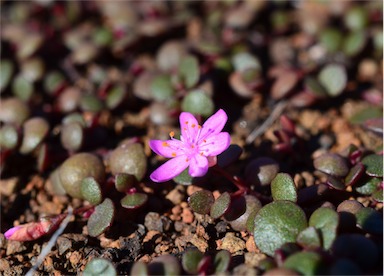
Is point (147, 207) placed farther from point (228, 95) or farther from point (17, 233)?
point (228, 95)

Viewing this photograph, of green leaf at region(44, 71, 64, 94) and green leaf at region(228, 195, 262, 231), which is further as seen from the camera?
green leaf at region(44, 71, 64, 94)

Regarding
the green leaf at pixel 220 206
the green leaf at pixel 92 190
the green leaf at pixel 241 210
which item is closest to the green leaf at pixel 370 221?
the green leaf at pixel 241 210

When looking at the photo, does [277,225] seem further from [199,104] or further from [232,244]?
[199,104]

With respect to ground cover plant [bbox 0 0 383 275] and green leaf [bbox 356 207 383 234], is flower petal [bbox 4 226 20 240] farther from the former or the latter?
green leaf [bbox 356 207 383 234]

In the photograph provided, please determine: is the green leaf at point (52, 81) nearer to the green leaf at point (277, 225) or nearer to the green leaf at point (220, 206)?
the green leaf at point (220, 206)

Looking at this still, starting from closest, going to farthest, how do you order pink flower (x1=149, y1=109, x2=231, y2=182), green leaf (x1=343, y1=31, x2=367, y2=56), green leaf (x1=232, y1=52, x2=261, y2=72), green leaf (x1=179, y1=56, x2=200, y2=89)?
pink flower (x1=149, y1=109, x2=231, y2=182), green leaf (x1=179, y1=56, x2=200, y2=89), green leaf (x1=232, y1=52, x2=261, y2=72), green leaf (x1=343, y1=31, x2=367, y2=56)

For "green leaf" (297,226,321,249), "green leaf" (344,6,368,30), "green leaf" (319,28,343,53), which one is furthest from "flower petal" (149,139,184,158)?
"green leaf" (344,6,368,30)

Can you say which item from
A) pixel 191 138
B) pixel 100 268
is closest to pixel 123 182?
pixel 191 138
